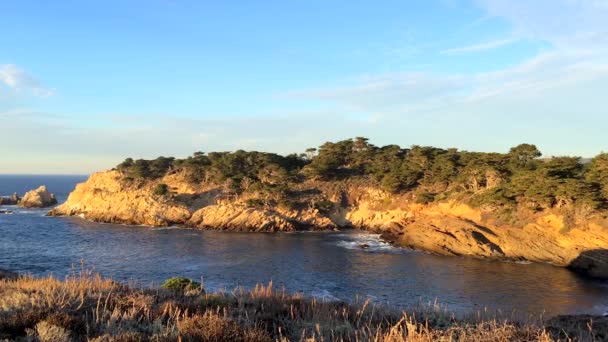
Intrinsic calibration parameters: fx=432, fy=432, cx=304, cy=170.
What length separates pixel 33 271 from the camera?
38000mm

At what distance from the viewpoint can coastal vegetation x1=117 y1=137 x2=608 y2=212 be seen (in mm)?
48375

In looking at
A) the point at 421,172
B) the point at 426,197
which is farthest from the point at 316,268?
the point at 421,172

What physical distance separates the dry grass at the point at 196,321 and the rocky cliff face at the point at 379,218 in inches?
1578

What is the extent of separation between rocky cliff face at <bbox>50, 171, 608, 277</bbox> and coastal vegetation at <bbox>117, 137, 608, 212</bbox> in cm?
199

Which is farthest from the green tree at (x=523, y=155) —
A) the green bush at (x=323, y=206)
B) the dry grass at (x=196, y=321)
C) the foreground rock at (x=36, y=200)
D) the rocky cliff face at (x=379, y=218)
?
the foreground rock at (x=36, y=200)

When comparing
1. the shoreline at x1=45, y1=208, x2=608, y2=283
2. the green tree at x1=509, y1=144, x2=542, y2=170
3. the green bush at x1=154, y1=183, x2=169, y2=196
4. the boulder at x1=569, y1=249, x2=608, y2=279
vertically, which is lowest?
the shoreline at x1=45, y1=208, x2=608, y2=283

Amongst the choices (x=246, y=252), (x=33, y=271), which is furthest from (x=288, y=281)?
(x=33, y=271)

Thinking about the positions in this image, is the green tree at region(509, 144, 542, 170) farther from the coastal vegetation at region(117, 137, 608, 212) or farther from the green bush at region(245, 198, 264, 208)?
the green bush at region(245, 198, 264, 208)

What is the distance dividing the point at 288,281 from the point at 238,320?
95.0ft

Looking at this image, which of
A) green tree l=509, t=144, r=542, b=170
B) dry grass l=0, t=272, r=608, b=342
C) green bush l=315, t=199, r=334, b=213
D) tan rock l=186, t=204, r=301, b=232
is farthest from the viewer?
green bush l=315, t=199, r=334, b=213

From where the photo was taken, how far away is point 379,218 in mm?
72000

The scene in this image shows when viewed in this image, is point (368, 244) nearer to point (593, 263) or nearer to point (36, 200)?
point (593, 263)

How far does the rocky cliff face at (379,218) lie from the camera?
45.5 m

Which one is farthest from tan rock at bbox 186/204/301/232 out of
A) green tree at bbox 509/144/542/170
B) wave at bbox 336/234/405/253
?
green tree at bbox 509/144/542/170
